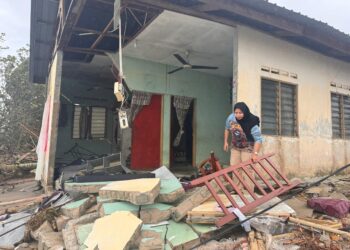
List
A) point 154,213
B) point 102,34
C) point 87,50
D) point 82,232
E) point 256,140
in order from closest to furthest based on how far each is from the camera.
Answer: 1. point 82,232
2. point 154,213
3. point 256,140
4. point 102,34
5. point 87,50

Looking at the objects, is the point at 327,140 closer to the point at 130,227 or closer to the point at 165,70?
the point at 165,70

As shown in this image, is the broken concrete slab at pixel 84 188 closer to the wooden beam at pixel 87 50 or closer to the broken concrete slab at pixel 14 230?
the broken concrete slab at pixel 14 230

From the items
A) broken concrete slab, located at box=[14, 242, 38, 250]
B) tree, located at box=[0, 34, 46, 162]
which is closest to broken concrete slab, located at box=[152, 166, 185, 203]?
broken concrete slab, located at box=[14, 242, 38, 250]

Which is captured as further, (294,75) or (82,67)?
(82,67)

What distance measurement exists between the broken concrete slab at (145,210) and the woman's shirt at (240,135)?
1852 mm

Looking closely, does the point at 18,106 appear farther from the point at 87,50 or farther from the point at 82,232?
the point at 82,232

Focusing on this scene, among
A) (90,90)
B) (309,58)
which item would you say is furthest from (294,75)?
(90,90)

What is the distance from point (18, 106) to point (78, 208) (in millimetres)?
13421

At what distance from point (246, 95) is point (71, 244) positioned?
417 cm

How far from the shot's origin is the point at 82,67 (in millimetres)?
10289

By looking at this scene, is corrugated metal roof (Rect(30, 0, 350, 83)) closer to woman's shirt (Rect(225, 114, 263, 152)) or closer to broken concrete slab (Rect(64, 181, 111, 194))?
woman's shirt (Rect(225, 114, 263, 152))

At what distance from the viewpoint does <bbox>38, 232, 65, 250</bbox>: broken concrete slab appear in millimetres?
3689

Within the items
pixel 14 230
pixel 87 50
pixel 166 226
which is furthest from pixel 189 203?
pixel 87 50

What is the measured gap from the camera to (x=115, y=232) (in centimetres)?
322
